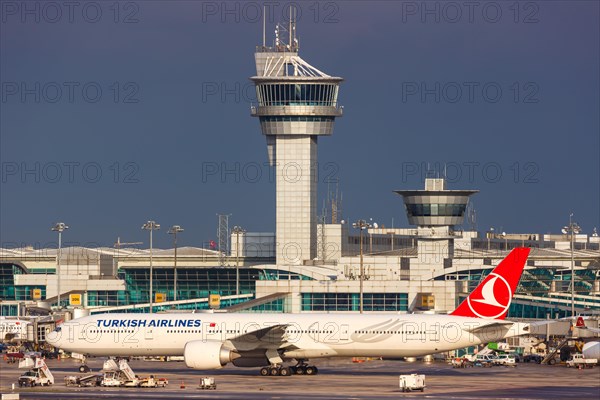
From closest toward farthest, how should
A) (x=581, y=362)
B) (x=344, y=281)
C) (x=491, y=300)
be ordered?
1. (x=491, y=300)
2. (x=581, y=362)
3. (x=344, y=281)

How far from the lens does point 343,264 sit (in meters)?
170

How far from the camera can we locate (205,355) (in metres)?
86.1

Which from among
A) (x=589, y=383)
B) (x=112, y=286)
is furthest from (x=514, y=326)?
(x=112, y=286)

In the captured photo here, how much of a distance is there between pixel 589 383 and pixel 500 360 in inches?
755

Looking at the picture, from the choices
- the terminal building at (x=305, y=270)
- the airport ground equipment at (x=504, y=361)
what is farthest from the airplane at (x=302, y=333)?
the terminal building at (x=305, y=270)

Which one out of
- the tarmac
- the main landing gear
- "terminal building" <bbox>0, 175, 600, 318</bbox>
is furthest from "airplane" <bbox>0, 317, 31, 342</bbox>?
the main landing gear

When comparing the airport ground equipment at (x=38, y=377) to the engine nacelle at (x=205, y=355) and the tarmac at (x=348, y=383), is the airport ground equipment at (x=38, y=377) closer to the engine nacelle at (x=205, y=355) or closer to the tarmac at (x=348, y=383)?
the tarmac at (x=348, y=383)

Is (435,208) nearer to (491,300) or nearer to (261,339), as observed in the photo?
(491,300)

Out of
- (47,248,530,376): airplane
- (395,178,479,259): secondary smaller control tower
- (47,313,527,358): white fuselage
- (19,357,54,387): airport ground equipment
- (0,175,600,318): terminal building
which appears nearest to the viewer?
(19,357,54,387): airport ground equipment

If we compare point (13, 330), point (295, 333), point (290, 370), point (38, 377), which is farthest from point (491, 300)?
point (13, 330)

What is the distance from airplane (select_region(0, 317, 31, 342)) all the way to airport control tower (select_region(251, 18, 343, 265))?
72.5 metres

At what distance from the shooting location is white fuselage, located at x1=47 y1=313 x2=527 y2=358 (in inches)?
3489

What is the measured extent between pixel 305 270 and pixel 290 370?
8935 cm

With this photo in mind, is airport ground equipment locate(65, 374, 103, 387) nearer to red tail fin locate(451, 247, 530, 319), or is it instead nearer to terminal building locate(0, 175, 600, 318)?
red tail fin locate(451, 247, 530, 319)
